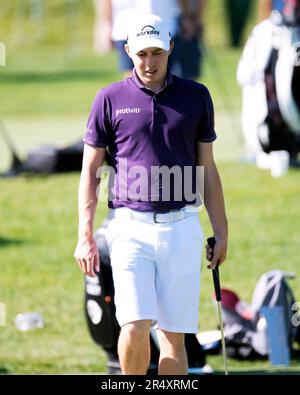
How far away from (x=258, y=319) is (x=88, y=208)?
233 centimetres

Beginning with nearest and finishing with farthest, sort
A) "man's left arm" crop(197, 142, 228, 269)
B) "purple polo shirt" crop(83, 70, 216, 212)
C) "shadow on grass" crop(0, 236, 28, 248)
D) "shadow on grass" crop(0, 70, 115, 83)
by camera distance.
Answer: "purple polo shirt" crop(83, 70, 216, 212) → "man's left arm" crop(197, 142, 228, 269) → "shadow on grass" crop(0, 236, 28, 248) → "shadow on grass" crop(0, 70, 115, 83)

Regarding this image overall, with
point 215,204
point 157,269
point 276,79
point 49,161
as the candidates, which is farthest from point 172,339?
point 49,161

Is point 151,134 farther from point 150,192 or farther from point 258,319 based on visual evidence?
point 258,319

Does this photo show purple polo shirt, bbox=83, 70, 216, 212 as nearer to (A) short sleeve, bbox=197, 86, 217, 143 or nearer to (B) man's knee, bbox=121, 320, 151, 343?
(A) short sleeve, bbox=197, 86, 217, 143

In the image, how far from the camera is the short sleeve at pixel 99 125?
6426mm

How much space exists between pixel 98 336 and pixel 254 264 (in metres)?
3.25

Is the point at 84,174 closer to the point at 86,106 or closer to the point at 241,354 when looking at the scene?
the point at 241,354

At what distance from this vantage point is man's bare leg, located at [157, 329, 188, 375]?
6504 millimetres

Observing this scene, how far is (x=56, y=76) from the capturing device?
28453 mm

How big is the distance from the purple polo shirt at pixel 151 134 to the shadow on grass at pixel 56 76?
21.0 metres

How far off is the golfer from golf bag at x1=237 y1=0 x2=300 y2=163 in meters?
5.51

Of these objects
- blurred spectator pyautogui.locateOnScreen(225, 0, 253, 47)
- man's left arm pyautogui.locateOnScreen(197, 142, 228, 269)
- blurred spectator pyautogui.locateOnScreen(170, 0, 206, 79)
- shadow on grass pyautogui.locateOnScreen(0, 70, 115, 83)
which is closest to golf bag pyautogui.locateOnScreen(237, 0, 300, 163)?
blurred spectator pyautogui.locateOnScreen(170, 0, 206, 79)

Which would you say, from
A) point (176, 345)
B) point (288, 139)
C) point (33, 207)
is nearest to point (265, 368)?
point (176, 345)

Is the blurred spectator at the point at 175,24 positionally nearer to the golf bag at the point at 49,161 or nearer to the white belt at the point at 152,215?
the golf bag at the point at 49,161
